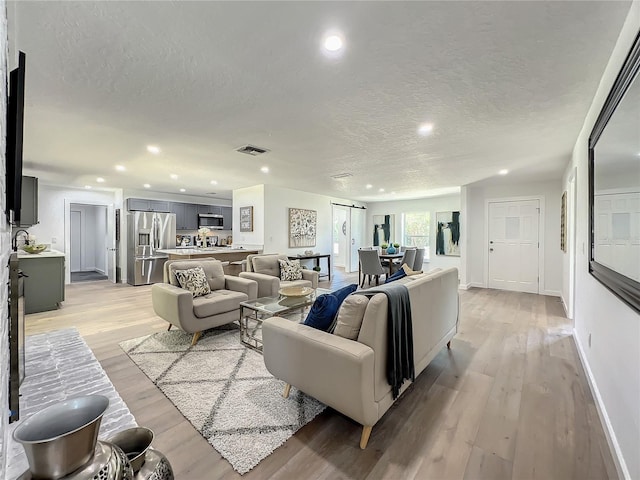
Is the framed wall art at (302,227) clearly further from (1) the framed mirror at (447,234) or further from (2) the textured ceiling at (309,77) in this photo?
(1) the framed mirror at (447,234)

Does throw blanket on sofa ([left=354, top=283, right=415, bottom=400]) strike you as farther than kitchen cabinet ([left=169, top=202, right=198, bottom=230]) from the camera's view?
No

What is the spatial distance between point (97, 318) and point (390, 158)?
479 centimetres

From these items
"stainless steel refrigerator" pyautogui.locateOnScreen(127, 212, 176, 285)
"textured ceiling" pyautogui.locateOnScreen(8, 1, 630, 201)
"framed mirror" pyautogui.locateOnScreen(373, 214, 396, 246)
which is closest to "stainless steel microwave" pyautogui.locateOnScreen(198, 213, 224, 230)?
"stainless steel refrigerator" pyautogui.locateOnScreen(127, 212, 176, 285)

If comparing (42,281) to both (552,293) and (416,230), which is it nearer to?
(416,230)

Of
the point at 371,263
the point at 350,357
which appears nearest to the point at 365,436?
the point at 350,357

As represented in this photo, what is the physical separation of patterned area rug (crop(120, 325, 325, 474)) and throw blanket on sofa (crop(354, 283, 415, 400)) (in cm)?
62

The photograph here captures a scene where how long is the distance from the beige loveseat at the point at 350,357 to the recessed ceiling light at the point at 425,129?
1.61m

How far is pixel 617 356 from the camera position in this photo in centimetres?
162

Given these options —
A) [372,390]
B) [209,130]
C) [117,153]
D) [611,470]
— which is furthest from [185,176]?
[611,470]

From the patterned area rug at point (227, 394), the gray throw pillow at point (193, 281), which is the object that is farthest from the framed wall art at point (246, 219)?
the patterned area rug at point (227, 394)

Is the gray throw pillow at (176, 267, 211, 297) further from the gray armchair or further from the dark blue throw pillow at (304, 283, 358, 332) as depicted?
the dark blue throw pillow at (304, 283, 358, 332)

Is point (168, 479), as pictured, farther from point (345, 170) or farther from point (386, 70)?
point (345, 170)

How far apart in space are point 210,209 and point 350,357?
7.60m

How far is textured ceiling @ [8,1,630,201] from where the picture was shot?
1449 millimetres
